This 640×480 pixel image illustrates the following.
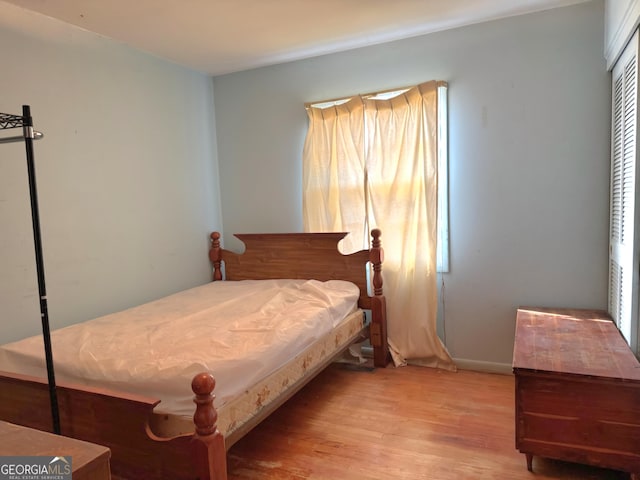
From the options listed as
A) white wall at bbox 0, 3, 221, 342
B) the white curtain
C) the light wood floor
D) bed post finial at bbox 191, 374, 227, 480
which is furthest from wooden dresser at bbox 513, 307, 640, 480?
white wall at bbox 0, 3, 221, 342

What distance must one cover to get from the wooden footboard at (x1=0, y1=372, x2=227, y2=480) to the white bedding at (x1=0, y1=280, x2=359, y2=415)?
3.6 inches

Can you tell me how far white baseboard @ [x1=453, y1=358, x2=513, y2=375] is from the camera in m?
2.98

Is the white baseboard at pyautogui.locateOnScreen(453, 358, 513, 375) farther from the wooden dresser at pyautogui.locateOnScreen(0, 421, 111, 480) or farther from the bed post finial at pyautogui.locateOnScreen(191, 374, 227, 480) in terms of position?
the wooden dresser at pyautogui.locateOnScreen(0, 421, 111, 480)

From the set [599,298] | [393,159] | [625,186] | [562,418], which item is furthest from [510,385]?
[393,159]

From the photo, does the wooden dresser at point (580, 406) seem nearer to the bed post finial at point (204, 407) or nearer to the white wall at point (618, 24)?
the bed post finial at point (204, 407)

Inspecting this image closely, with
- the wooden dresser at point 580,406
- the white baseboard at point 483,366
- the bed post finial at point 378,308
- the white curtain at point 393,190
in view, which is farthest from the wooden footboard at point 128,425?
the white baseboard at point 483,366

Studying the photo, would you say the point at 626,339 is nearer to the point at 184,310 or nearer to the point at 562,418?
the point at 562,418

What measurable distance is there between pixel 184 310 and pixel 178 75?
1911mm

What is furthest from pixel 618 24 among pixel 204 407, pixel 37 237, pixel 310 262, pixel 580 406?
pixel 37 237

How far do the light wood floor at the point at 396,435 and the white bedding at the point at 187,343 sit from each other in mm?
480

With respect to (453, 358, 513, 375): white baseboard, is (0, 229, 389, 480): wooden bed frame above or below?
above

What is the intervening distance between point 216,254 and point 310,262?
0.86m

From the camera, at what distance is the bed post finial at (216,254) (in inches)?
145

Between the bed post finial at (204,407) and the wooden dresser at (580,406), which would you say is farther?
the wooden dresser at (580,406)
